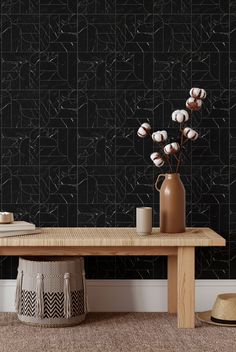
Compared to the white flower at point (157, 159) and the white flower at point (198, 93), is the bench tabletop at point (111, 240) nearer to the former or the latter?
the white flower at point (157, 159)

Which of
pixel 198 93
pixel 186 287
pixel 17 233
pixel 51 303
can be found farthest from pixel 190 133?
pixel 51 303

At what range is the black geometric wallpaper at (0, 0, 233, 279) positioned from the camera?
15.2 ft

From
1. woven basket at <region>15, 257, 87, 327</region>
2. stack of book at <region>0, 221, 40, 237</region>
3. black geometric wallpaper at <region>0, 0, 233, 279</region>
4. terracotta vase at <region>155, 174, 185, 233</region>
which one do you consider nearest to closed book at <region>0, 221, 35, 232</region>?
stack of book at <region>0, 221, 40, 237</region>

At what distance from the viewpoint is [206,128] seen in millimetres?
4648

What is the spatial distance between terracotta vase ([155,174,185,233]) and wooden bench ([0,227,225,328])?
0.07 metres

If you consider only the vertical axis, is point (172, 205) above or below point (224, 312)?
above

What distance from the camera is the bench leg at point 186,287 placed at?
412cm

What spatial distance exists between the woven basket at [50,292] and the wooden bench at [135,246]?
0.09 metres

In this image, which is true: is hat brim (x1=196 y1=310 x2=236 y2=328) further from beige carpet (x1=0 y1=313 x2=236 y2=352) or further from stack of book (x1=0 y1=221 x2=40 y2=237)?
stack of book (x1=0 y1=221 x2=40 y2=237)

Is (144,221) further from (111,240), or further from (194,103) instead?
(194,103)

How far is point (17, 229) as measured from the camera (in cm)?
420

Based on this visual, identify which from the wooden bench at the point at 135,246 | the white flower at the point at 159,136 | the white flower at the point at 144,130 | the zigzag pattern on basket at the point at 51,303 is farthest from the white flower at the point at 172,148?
the zigzag pattern on basket at the point at 51,303

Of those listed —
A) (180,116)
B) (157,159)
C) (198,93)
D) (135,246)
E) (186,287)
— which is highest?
(198,93)

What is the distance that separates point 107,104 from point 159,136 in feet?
1.42
